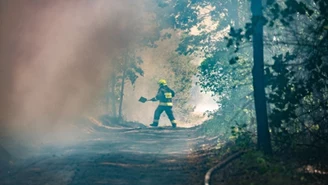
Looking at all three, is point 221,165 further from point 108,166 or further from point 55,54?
point 55,54

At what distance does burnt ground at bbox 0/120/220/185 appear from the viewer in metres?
7.75

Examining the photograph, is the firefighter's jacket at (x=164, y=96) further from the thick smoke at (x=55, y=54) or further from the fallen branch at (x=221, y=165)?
the fallen branch at (x=221, y=165)

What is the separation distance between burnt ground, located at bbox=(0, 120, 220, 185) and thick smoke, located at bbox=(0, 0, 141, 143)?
3.03m

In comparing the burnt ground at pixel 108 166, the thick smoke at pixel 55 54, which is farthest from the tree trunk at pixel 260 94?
the thick smoke at pixel 55 54

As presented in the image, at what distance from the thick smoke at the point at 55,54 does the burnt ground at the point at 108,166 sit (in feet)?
9.95

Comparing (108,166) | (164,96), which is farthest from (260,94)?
(164,96)

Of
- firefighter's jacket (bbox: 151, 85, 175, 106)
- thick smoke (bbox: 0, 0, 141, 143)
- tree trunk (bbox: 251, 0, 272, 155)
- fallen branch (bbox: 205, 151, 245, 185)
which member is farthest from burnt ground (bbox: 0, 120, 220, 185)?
firefighter's jacket (bbox: 151, 85, 175, 106)

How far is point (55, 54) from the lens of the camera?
56.1ft

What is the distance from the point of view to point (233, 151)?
34.6 ft

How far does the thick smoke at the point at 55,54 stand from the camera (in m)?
14.1

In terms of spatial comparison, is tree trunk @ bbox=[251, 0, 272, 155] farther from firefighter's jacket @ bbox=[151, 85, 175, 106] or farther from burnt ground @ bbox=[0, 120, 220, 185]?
firefighter's jacket @ bbox=[151, 85, 175, 106]

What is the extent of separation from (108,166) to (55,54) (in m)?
9.27

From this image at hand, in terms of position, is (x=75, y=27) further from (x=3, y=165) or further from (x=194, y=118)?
(x=194, y=118)

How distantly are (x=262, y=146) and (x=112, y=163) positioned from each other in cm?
340
